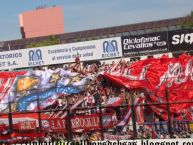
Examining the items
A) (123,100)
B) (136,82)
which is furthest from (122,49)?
(123,100)

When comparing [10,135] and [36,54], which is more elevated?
[36,54]

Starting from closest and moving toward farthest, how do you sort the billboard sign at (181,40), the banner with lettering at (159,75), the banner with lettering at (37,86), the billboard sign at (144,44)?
the banner with lettering at (159,75), the banner with lettering at (37,86), the billboard sign at (181,40), the billboard sign at (144,44)

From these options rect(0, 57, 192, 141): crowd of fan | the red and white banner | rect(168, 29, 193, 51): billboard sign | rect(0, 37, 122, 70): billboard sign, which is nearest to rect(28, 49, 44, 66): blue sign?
rect(0, 37, 122, 70): billboard sign

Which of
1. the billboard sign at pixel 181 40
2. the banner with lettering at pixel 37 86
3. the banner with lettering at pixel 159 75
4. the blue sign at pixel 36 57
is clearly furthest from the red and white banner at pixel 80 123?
the blue sign at pixel 36 57

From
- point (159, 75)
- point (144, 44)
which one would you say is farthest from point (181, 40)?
point (159, 75)

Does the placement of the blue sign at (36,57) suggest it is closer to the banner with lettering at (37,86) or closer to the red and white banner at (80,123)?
the banner with lettering at (37,86)

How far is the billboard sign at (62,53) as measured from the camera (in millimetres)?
24203

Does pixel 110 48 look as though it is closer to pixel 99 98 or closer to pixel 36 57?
pixel 36 57

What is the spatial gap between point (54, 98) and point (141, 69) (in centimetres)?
368

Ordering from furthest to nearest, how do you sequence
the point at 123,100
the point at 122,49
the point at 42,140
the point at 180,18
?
the point at 180,18, the point at 122,49, the point at 123,100, the point at 42,140

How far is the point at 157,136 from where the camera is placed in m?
14.5

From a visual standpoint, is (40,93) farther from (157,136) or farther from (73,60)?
(157,136)

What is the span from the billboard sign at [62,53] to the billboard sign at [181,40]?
8.33 ft

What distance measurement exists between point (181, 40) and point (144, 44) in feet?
6.47
